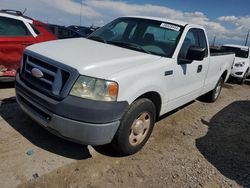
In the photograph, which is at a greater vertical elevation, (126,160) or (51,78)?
(51,78)

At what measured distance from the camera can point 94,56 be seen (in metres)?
3.52

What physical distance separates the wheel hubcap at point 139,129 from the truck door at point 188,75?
0.68 meters

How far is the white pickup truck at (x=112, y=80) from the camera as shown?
3098mm

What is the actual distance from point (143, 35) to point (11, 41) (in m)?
2.98

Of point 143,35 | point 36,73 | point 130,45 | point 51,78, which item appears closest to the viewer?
point 51,78

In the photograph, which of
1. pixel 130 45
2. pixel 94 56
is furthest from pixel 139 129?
pixel 130 45

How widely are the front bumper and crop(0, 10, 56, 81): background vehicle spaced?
2.95 m

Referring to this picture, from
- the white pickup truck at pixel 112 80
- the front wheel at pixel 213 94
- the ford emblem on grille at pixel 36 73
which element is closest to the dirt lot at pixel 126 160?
the white pickup truck at pixel 112 80

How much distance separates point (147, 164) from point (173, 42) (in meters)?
1.94

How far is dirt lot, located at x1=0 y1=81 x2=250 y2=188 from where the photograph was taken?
10.7 ft

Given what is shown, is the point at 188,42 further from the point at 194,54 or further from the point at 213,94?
the point at 213,94

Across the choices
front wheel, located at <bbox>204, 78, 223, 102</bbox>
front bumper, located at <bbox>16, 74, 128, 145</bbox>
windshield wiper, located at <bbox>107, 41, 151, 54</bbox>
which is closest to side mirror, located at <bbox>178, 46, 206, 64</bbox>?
windshield wiper, located at <bbox>107, 41, 151, 54</bbox>

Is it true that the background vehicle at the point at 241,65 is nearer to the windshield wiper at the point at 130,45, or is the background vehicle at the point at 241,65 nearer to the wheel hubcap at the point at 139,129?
the windshield wiper at the point at 130,45

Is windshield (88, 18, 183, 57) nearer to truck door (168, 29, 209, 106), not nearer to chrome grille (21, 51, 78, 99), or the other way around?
truck door (168, 29, 209, 106)
